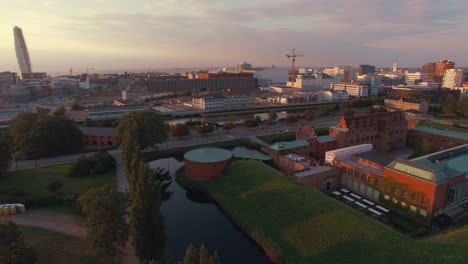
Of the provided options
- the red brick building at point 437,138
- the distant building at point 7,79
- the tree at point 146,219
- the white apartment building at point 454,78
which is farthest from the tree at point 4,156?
the white apartment building at point 454,78

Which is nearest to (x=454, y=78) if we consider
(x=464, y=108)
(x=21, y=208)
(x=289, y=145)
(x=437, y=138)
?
(x=464, y=108)

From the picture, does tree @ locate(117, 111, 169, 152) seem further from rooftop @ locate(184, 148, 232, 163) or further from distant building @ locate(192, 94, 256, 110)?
distant building @ locate(192, 94, 256, 110)

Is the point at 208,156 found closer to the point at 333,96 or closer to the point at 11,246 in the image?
the point at 11,246

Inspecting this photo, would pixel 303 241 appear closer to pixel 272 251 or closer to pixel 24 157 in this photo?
pixel 272 251

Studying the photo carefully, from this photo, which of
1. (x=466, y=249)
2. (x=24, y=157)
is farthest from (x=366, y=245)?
(x=24, y=157)

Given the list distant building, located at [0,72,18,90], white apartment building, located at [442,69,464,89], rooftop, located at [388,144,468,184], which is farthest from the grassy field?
distant building, located at [0,72,18,90]

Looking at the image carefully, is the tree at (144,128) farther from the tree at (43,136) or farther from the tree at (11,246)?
the tree at (11,246)
